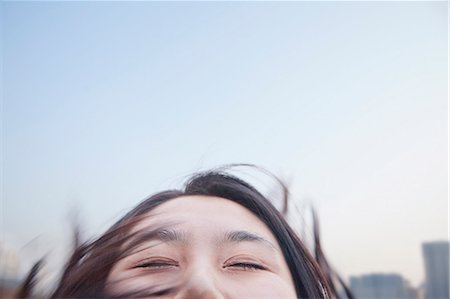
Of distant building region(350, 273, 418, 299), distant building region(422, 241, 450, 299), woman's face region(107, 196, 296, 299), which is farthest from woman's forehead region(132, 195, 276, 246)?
distant building region(422, 241, 450, 299)

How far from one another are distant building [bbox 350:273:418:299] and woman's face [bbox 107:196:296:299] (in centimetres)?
17

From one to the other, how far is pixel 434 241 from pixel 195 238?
0.56 metres

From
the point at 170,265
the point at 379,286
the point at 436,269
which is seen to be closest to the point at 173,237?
the point at 170,265

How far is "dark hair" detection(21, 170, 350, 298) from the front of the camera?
947 mm

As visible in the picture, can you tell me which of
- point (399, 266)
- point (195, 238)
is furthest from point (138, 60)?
point (399, 266)

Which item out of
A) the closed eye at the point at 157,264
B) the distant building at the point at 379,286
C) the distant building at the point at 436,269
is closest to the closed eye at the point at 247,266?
the closed eye at the point at 157,264

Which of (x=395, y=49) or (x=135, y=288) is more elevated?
(x=395, y=49)

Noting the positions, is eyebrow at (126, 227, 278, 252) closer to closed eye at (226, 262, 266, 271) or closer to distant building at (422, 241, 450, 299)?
closed eye at (226, 262, 266, 271)

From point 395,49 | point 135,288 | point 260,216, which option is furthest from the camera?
point 395,49

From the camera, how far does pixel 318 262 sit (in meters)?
1.04

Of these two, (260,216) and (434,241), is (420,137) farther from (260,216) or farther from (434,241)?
(260,216)

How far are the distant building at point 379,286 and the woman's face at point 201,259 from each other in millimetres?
170

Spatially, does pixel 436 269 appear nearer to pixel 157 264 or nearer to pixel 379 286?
pixel 379 286

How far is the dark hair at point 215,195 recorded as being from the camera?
3.11 ft
